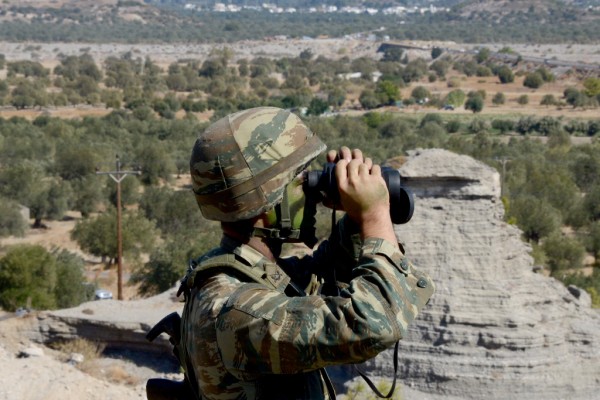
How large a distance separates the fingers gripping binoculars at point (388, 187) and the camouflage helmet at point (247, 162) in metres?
0.06

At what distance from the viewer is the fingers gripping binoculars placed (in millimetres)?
2244

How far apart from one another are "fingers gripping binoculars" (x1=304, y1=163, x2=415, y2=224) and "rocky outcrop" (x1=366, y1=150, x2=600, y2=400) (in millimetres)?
8951

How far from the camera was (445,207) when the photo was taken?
38.3ft

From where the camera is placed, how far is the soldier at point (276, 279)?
6.61ft

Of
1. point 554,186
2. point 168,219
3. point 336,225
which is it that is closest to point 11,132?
point 168,219

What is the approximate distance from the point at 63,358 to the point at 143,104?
44066 mm

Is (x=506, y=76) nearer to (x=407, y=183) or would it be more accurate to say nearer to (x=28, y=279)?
(x=28, y=279)

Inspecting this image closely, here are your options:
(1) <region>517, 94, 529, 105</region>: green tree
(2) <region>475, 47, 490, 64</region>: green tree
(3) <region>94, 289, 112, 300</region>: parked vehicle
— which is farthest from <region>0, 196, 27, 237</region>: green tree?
(2) <region>475, 47, 490, 64</region>: green tree

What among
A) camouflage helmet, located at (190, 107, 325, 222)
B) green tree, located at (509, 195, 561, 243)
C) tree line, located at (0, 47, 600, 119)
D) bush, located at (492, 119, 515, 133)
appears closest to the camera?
camouflage helmet, located at (190, 107, 325, 222)

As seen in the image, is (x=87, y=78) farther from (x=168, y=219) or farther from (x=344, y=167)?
(x=344, y=167)

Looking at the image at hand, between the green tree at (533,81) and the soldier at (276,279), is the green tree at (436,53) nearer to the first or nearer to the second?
the green tree at (533,81)

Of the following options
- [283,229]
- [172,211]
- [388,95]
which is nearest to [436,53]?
[388,95]

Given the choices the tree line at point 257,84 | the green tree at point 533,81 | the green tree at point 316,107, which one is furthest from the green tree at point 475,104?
the green tree at point 533,81

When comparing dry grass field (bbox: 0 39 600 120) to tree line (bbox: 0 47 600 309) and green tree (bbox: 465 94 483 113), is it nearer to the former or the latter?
green tree (bbox: 465 94 483 113)
